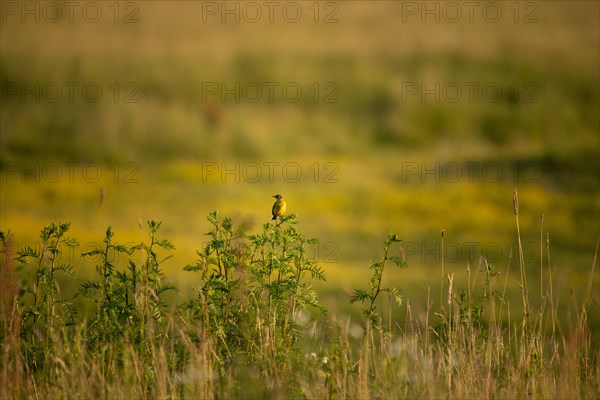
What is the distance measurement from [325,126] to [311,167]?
4644 mm

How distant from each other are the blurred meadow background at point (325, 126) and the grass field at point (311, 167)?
99 mm

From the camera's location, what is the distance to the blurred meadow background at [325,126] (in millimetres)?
18156

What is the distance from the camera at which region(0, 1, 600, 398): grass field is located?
4.83 meters

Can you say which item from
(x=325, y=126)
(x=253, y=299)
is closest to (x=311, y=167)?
(x=325, y=126)

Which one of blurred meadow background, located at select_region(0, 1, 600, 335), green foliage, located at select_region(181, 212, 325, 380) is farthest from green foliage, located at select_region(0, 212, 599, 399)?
blurred meadow background, located at select_region(0, 1, 600, 335)

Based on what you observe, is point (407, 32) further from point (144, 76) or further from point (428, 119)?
point (144, 76)

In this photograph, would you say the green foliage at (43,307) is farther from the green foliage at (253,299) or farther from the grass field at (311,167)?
the green foliage at (253,299)

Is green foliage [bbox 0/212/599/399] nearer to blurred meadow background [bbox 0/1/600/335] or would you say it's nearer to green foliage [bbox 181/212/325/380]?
green foliage [bbox 181/212/325/380]

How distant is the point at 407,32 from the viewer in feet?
113

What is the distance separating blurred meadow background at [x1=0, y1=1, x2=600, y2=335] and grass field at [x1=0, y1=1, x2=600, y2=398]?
99mm

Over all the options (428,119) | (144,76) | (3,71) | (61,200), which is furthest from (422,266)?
(3,71)

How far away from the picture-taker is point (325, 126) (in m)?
28.3

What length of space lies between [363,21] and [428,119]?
1067 centimetres

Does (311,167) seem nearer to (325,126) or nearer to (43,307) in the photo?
(325,126)
